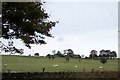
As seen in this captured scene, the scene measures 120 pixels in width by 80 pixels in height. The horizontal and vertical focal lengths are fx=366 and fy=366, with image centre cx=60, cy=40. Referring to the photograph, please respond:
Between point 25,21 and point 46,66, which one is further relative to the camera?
point 46,66

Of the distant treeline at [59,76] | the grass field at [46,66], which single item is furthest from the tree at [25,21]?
the grass field at [46,66]

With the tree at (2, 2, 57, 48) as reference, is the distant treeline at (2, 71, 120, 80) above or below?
below

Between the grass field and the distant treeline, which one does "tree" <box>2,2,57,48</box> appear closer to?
the distant treeline

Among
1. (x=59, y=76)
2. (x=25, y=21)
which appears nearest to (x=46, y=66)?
(x=59, y=76)

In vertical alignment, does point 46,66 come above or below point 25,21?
below

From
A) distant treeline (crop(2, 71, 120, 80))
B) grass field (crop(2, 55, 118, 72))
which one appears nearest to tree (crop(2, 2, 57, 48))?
distant treeline (crop(2, 71, 120, 80))

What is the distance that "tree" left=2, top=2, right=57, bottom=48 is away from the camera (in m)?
25.8

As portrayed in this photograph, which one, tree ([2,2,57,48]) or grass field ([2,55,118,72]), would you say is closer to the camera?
tree ([2,2,57,48])

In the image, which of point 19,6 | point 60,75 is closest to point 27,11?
point 19,6

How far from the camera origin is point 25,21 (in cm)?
2694

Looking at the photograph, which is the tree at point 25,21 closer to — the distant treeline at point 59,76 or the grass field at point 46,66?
the distant treeline at point 59,76

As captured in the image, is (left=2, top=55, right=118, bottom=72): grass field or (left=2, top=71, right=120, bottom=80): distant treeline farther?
(left=2, top=55, right=118, bottom=72): grass field

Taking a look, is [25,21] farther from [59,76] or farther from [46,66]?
[46,66]

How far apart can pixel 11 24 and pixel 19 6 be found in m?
2.22
